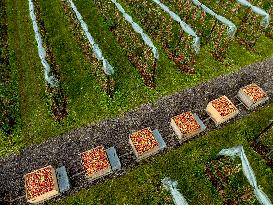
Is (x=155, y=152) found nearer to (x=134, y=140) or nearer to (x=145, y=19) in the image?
(x=134, y=140)

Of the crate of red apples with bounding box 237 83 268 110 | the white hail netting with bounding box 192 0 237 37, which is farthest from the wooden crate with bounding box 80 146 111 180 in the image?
the white hail netting with bounding box 192 0 237 37

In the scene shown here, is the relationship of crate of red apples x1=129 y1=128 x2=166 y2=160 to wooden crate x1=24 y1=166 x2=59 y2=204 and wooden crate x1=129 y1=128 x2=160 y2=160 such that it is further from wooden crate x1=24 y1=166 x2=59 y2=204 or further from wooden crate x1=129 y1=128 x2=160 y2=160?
wooden crate x1=24 y1=166 x2=59 y2=204

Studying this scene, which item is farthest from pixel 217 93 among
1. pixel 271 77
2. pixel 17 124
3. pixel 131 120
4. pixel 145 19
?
pixel 17 124

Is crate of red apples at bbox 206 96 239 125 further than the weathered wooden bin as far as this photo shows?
Yes

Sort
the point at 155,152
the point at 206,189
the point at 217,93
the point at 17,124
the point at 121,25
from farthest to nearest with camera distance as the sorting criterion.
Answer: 1. the point at 121,25
2. the point at 217,93
3. the point at 17,124
4. the point at 155,152
5. the point at 206,189

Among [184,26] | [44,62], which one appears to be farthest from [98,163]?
[184,26]

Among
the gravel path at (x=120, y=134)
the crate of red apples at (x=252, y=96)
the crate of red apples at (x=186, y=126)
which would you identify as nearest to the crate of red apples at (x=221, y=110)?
the gravel path at (x=120, y=134)
